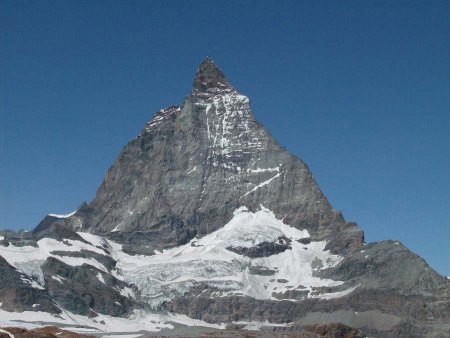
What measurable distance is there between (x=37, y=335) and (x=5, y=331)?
5687 millimetres

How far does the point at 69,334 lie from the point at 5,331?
54733 millimetres

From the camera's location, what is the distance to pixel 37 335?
148000 millimetres

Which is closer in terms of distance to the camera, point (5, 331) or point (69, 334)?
point (5, 331)

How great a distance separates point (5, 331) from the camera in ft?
474

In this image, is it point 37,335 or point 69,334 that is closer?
point 37,335

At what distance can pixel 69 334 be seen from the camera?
19838cm

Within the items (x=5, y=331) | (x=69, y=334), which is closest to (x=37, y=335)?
(x=5, y=331)

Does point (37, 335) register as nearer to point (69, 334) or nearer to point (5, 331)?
point (5, 331)
